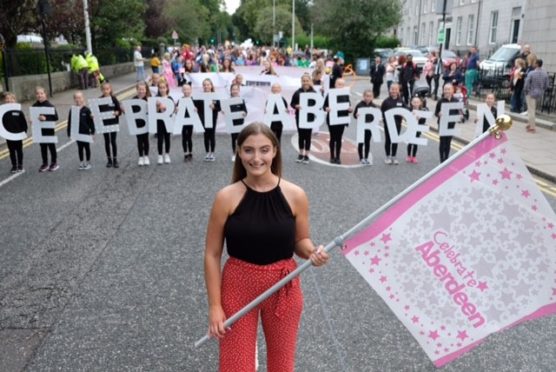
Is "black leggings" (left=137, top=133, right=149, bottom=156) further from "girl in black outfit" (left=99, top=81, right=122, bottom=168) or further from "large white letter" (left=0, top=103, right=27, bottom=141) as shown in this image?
"large white letter" (left=0, top=103, right=27, bottom=141)

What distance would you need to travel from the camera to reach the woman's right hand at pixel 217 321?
2803mm

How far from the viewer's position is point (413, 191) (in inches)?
108

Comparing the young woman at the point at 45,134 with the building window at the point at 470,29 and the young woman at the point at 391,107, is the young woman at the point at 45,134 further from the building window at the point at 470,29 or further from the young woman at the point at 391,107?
the building window at the point at 470,29

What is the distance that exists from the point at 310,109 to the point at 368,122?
48.6 inches

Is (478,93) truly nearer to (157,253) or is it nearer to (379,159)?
(379,159)

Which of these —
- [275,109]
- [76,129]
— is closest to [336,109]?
[275,109]

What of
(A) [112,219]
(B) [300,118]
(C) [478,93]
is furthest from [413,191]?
(C) [478,93]

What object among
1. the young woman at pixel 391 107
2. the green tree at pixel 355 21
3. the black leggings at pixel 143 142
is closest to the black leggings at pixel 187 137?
the black leggings at pixel 143 142

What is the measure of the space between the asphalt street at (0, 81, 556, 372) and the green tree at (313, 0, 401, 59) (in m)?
33.5

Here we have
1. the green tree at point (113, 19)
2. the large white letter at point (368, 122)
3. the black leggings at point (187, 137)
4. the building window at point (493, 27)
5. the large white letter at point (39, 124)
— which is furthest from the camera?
the building window at point (493, 27)

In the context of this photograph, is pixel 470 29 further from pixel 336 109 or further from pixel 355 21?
pixel 336 109

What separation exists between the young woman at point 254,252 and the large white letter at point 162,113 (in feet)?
27.2

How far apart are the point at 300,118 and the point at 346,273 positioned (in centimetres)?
593

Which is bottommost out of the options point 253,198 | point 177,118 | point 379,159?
point 379,159
